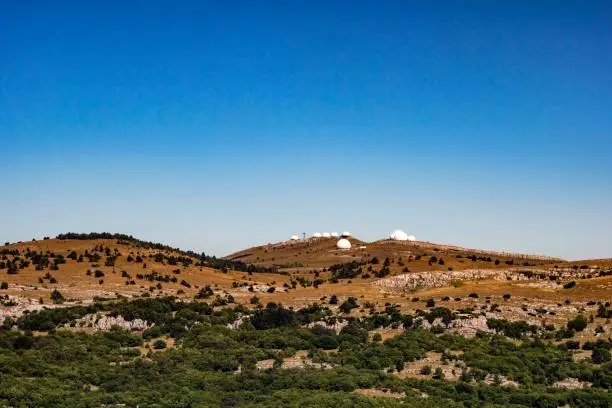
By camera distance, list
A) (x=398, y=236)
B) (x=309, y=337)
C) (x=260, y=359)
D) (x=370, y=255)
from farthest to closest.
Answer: (x=398, y=236) < (x=370, y=255) < (x=309, y=337) < (x=260, y=359)

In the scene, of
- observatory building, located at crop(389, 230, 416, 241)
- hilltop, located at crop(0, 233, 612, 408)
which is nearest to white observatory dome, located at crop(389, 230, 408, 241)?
observatory building, located at crop(389, 230, 416, 241)

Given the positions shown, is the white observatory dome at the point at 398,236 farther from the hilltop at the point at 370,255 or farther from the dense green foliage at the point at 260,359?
the dense green foliage at the point at 260,359

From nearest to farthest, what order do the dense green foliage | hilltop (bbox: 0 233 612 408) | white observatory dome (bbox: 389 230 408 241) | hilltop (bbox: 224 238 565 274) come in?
the dense green foliage, hilltop (bbox: 0 233 612 408), hilltop (bbox: 224 238 565 274), white observatory dome (bbox: 389 230 408 241)

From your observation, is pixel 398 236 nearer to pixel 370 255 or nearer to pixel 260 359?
pixel 370 255

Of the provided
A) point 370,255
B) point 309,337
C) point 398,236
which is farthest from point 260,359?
point 398,236

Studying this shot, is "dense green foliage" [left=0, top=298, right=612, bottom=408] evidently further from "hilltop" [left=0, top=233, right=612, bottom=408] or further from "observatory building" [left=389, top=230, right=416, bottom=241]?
"observatory building" [left=389, top=230, right=416, bottom=241]

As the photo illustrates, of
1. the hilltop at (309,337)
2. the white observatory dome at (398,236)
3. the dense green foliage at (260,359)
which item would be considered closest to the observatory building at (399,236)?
the white observatory dome at (398,236)

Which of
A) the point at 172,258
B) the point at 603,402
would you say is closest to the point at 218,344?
the point at 603,402

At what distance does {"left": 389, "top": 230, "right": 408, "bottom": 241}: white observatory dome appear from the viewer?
5807 inches

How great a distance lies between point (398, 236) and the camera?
148 meters

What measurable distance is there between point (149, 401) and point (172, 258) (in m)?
65.1

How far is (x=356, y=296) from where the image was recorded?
204 ft

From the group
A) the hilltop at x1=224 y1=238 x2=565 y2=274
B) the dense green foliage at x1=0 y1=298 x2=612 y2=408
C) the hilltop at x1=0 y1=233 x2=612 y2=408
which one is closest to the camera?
the dense green foliage at x1=0 y1=298 x2=612 y2=408

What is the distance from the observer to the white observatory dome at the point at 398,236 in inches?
5807
